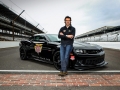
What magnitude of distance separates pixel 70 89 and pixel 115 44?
15102 mm

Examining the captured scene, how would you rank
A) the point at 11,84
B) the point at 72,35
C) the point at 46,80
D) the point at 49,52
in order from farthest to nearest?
the point at 49,52, the point at 72,35, the point at 46,80, the point at 11,84

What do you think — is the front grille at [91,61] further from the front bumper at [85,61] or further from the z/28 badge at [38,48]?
the z/28 badge at [38,48]

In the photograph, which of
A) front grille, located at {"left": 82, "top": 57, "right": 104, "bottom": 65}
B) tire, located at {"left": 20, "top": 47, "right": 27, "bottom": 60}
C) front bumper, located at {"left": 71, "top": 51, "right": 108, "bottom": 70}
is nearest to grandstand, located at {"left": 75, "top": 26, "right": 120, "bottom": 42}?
tire, located at {"left": 20, "top": 47, "right": 27, "bottom": 60}

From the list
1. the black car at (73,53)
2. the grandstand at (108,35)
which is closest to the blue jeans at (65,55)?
the black car at (73,53)

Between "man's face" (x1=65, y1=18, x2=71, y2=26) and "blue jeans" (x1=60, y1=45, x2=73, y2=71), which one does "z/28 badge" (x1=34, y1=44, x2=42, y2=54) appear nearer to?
"blue jeans" (x1=60, y1=45, x2=73, y2=71)

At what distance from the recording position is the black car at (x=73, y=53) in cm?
467

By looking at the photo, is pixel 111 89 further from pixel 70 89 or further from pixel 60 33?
pixel 60 33

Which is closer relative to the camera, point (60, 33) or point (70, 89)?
point (70, 89)

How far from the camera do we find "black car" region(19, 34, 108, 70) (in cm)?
467

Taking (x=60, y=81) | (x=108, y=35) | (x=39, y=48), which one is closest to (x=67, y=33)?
(x=60, y=81)

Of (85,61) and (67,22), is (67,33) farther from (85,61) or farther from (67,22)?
(85,61)

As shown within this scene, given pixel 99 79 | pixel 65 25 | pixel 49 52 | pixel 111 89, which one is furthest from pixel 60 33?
pixel 111 89

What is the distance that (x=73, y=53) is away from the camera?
4672mm

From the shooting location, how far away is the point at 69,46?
14.6 feet
